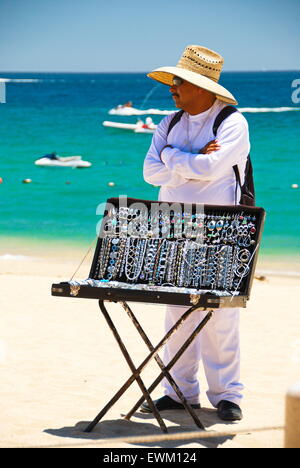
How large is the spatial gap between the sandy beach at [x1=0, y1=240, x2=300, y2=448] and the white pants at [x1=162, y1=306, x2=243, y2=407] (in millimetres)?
129

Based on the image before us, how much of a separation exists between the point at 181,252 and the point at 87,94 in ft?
179

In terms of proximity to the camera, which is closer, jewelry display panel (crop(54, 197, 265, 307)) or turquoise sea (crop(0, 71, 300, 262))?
jewelry display panel (crop(54, 197, 265, 307))

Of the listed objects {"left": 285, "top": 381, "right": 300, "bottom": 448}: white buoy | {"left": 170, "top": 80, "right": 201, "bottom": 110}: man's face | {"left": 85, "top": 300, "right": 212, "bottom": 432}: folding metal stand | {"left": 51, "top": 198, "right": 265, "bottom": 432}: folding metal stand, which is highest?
{"left": 170, "top": 80, "right": 201, "bottom": 110}: man's face

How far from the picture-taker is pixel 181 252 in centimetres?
378

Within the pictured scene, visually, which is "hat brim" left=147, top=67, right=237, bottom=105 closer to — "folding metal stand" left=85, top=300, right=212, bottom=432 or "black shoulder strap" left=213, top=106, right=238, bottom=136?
"black shoulder strap" left=213, top=106, right=238, bottom=136

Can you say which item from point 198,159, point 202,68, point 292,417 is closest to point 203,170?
point 198,159

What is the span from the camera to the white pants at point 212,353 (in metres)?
4.10

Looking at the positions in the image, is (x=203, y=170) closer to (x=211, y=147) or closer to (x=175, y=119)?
(x=211, y=147)

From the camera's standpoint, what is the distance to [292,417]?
2.74 metres

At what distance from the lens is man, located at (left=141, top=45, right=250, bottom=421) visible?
3934mm

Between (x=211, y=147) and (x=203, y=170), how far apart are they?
0.12 metres

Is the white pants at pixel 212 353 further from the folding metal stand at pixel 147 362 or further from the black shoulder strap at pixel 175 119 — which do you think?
the black shoulder strap at pixel 175 119

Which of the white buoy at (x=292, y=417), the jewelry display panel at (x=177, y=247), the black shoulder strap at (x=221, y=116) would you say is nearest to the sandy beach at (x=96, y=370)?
the white buoy at (x=292, y=417)

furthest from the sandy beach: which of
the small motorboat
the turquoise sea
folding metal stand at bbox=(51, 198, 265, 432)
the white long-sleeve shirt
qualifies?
the small motorboat
